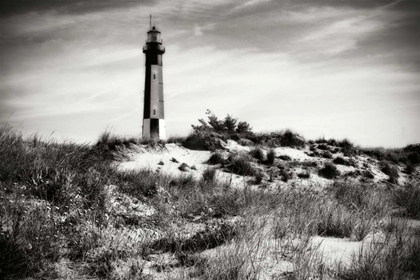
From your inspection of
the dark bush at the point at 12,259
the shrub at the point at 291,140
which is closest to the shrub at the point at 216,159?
the shrub at the point at 291,140

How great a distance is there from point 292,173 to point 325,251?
1171 centimetres

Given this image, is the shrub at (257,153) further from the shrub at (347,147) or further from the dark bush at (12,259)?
the dark bush at (12,259)

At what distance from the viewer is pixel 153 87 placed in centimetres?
2733

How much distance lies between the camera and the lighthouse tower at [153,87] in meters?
26.9

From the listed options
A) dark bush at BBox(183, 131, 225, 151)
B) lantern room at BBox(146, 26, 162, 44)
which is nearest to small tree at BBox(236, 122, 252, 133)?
dark bush at BBox(183, 131, 225, 151)

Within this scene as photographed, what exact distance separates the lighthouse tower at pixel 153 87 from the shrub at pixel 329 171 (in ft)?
46.9

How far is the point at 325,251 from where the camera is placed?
4121 mm

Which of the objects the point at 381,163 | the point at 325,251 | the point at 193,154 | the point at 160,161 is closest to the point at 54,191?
the point at 325,251

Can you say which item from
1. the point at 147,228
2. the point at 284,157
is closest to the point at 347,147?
the point at 284,157

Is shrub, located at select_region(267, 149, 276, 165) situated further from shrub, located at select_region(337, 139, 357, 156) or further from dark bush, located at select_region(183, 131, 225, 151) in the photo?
shrub, located at select_region(337, 139, 357, 156)

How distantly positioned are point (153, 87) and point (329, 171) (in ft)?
54.4

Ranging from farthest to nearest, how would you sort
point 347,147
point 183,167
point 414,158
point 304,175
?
point 414,158 → point 347,147 → point 304,175 → point 183,167

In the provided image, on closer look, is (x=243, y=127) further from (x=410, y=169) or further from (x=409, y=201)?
(x=409, y=201)

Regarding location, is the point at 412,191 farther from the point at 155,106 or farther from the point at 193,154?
the point at 155,106
